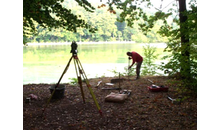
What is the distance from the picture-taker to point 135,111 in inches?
179

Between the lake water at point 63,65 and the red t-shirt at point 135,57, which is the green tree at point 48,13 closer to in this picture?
the red t-shirt at point 135,57

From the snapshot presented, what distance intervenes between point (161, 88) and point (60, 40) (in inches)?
2171

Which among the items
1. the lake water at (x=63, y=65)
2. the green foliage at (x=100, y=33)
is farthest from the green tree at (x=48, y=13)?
the green foliage at (x=100, y=33)

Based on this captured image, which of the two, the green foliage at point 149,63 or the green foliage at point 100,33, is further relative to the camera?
the green foliage at point 100,33

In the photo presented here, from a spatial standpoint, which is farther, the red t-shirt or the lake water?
the lake water

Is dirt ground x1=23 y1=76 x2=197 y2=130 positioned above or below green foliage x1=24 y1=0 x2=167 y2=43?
below

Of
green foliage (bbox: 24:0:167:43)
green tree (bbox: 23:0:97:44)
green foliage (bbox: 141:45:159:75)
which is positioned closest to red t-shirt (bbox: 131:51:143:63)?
green foliage (bbox: 141:45:159:75)

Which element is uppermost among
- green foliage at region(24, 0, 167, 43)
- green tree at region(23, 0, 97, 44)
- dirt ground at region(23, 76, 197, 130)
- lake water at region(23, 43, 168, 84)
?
green foliage at region(24, 0, 167, 43)

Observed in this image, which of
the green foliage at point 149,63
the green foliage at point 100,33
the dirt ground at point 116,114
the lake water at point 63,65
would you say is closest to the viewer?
the dirt ground at point 116,114

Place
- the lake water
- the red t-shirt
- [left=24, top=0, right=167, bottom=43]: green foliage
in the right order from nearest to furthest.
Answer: the red t-shirt, the lake water, [left=24, top=0, right=167, bottom=43]: green foliage

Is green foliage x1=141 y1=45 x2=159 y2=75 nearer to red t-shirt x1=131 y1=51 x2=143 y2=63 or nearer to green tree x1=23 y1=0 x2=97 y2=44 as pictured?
red t-shirt x1=131 y1=51 x2=143 y2=63
